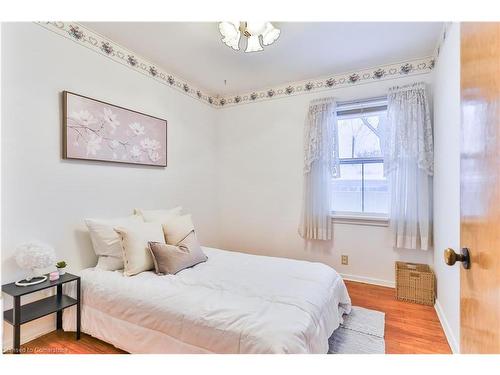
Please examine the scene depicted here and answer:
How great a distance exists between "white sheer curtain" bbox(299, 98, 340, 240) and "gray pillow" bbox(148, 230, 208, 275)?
5.28 feet

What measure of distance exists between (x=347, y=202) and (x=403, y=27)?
186cm

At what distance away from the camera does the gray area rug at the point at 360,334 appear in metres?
1.79

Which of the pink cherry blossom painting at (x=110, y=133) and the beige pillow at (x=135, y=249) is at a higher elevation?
the pink cherry blossom painting at (x=110, y=133)

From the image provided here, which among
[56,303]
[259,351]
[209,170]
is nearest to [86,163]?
[56,303]

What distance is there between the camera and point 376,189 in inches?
119

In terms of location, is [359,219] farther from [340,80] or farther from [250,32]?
[250,32]

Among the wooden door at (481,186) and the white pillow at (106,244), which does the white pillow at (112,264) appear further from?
the wooden door at (481,186)

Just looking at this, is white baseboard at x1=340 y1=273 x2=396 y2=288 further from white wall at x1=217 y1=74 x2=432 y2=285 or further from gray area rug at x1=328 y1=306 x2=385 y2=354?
gray area rug at x1=328 y1=306 x2=385 y2=354

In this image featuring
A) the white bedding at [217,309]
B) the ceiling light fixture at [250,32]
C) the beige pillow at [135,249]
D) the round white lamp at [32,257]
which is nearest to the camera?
the white bedding at [217,309]

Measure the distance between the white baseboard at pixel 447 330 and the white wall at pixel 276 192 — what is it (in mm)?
568

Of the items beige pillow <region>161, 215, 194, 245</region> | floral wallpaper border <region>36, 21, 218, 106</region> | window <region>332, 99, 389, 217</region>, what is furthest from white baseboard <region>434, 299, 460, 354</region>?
floral wallpaper border <region>36, 21, 218, 106</region>

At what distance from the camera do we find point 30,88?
72.7 inches

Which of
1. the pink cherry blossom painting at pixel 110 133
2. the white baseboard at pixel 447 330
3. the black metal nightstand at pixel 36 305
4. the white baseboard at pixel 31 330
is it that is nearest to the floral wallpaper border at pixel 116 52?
the pink cherry blossom painting at pixel 110 133
